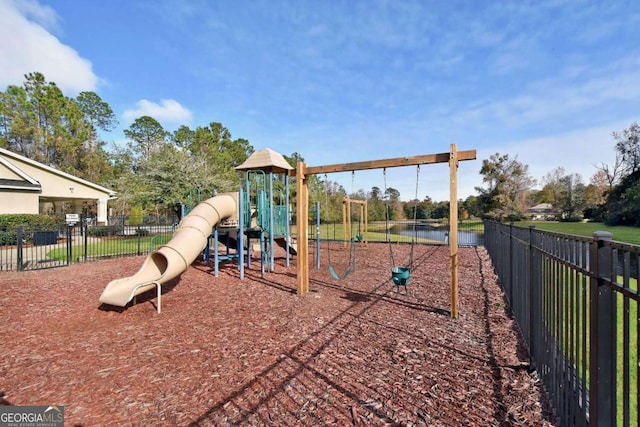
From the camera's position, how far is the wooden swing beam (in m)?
5.15

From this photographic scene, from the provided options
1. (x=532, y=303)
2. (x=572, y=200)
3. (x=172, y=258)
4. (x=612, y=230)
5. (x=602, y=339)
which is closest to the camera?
(x=602, y=339)

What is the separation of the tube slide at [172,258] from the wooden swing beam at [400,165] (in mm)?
2348

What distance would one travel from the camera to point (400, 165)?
5.74m

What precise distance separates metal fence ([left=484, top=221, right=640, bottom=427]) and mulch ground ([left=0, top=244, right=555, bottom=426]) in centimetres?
47

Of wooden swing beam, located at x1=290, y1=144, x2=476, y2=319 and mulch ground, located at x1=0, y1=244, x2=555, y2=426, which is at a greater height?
wooden swing beam, located at x1=290, y1=144, x2=476, y2=319

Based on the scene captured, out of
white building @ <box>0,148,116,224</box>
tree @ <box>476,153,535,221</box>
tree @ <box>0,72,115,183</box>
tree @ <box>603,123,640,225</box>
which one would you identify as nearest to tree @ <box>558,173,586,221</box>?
tree @ <box>603,123,640,225</box>

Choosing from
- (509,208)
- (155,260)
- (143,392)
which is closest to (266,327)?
(143,392)

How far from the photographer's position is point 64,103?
111ft

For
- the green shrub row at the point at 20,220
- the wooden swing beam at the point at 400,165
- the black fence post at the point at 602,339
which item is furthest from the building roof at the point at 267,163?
the green shrub row at the point at 20,220

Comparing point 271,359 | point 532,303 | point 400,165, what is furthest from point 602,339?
point 400,165

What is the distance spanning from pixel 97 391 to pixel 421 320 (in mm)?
4247

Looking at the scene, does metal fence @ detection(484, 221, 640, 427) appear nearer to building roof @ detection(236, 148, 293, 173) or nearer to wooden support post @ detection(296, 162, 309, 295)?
wooden support post @ detection(296, 162, 309, 295)

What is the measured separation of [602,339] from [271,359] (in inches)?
121

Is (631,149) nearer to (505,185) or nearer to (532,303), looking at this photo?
(505,185)
